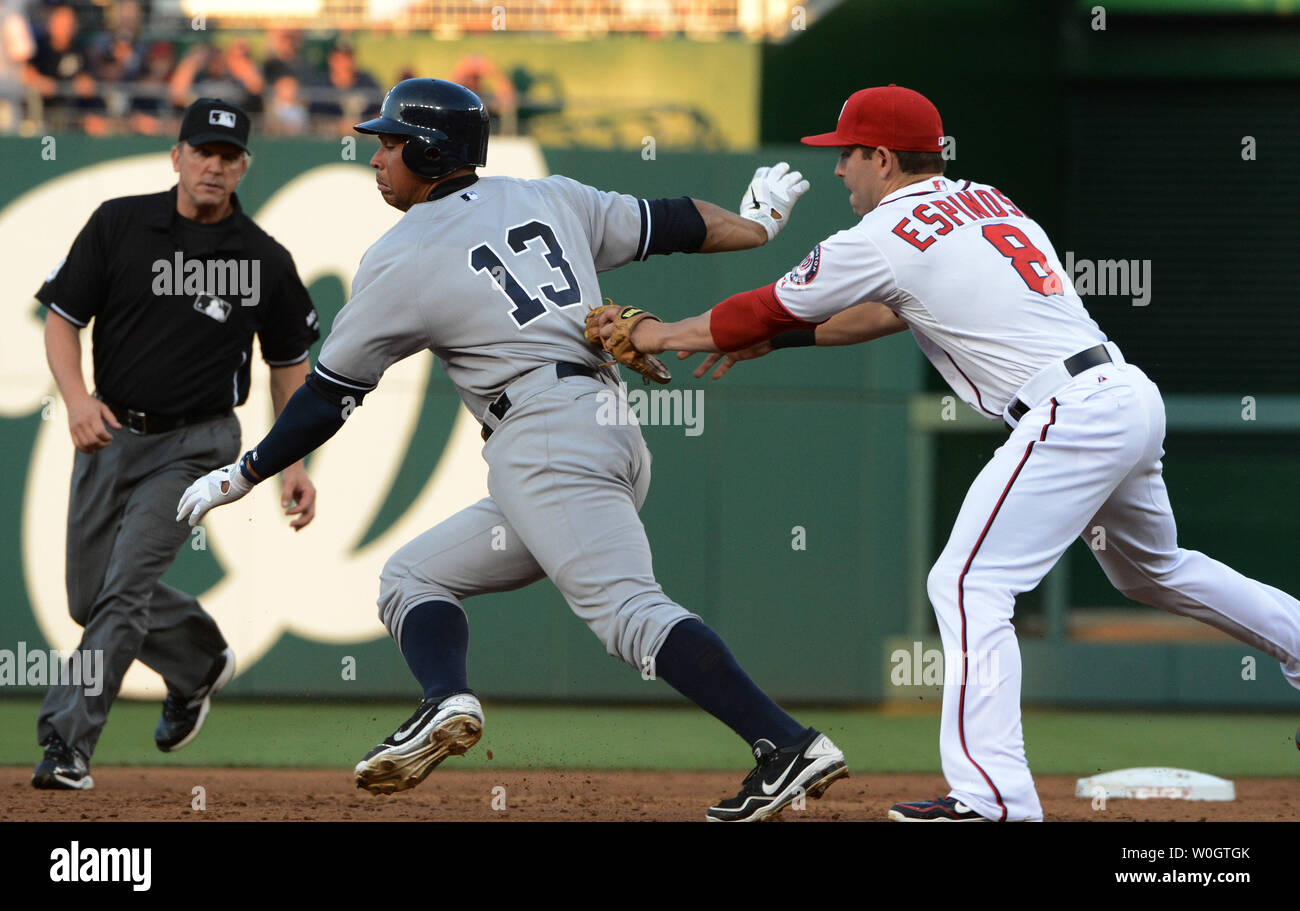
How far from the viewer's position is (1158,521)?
4.21 m

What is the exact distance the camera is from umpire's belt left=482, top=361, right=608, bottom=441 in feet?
13.5

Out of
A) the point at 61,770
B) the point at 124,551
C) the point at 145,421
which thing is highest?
the point at 145,421

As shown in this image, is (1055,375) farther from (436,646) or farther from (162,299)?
(162,299)

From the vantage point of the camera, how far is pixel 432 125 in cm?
421

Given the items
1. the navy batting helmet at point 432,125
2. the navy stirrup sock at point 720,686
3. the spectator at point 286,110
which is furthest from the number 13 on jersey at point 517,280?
the spectator at point 286,110

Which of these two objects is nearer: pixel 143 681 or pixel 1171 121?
pixel 143 681

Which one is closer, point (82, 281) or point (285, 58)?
point (82, 281)

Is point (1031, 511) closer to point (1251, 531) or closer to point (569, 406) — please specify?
point (569, 406)

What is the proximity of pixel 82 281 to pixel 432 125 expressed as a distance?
1948 millimetres

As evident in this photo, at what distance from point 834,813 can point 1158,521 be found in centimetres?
149

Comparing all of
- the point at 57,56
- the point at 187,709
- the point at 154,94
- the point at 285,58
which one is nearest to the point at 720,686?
the point at 187,709

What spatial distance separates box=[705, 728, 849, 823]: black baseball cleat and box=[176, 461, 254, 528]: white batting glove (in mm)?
1607

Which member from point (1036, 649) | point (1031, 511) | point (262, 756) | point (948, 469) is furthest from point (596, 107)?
point (1031, 511)

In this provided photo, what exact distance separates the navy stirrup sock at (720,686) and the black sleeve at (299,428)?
1.12 m
